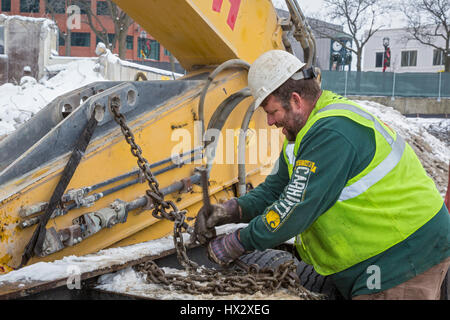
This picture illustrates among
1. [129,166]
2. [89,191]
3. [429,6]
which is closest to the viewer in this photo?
[89,191]

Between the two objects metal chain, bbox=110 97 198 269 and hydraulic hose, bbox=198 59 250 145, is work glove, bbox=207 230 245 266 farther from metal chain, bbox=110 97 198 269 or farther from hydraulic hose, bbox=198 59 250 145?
hydraulic hose, bbox=198 59 250 145

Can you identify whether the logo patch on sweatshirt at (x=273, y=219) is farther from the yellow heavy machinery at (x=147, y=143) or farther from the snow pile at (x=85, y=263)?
the snow pile at (x=85, y=263)

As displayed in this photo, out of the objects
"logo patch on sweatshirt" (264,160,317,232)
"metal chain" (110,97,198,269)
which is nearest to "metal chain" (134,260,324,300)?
"metal chain" (110,97,198,269)

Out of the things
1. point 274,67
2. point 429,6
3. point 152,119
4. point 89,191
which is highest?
point 429,6

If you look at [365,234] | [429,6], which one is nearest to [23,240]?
[365,234]

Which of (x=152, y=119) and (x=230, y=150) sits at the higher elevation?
(x=152, y=119)

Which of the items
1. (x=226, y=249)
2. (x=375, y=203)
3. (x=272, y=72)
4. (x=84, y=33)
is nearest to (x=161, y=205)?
(x=226, y=249)

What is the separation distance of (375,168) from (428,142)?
1277cm

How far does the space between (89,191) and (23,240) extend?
0.47 metres

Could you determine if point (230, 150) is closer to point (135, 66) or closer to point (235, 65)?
point (235, 65)

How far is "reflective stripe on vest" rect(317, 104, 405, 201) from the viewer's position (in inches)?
101

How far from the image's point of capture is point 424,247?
2654 mm

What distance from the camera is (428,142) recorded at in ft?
47.1
